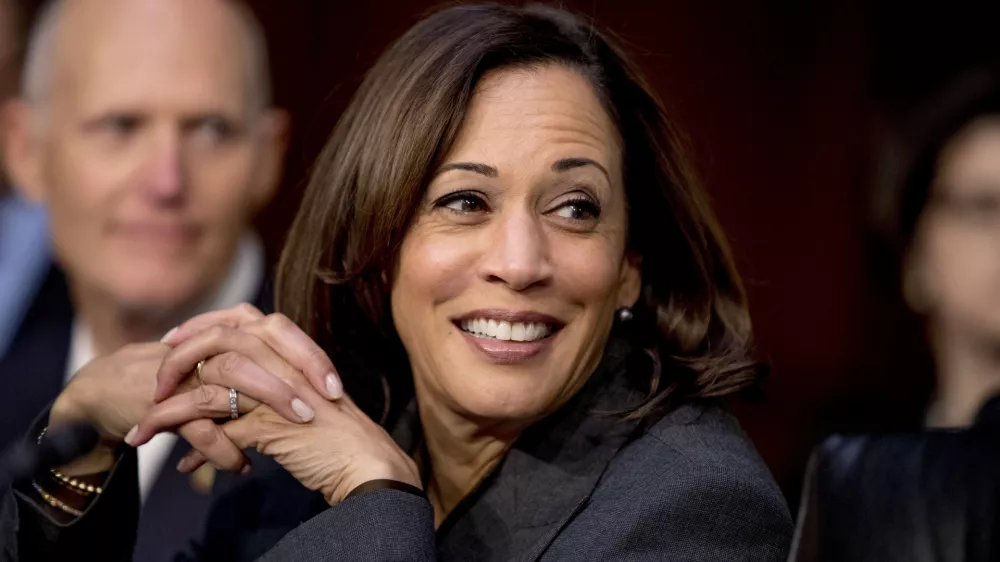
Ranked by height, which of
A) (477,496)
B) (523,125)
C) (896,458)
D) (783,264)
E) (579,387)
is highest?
(523,125)

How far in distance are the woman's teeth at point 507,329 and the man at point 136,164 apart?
132 cm

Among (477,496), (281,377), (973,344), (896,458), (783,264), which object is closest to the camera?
(896,458)

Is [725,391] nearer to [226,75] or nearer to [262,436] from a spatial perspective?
[262,436]

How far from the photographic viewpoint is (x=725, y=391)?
74.4 inches

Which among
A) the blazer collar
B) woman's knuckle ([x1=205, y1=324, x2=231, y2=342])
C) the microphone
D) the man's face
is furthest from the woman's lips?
the man's face

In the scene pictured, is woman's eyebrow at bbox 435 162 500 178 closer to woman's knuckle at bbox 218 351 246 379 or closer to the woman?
the woman

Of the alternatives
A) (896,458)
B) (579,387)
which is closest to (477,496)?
(579,387)

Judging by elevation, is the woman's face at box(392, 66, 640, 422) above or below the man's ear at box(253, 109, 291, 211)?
above

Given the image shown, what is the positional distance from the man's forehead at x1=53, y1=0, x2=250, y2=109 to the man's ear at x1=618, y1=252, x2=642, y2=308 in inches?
63.6

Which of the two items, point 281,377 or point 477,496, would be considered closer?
point 281,377

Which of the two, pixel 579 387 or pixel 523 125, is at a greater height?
pixel 523 125

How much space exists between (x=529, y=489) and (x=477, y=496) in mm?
107

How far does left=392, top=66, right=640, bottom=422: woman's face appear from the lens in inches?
72.9

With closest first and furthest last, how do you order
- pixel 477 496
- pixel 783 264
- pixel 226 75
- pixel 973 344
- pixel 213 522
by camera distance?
pixel 477 496 → pixel 213 522 → pixel 973 344 → pixel 226 75 → pixel 783 264
